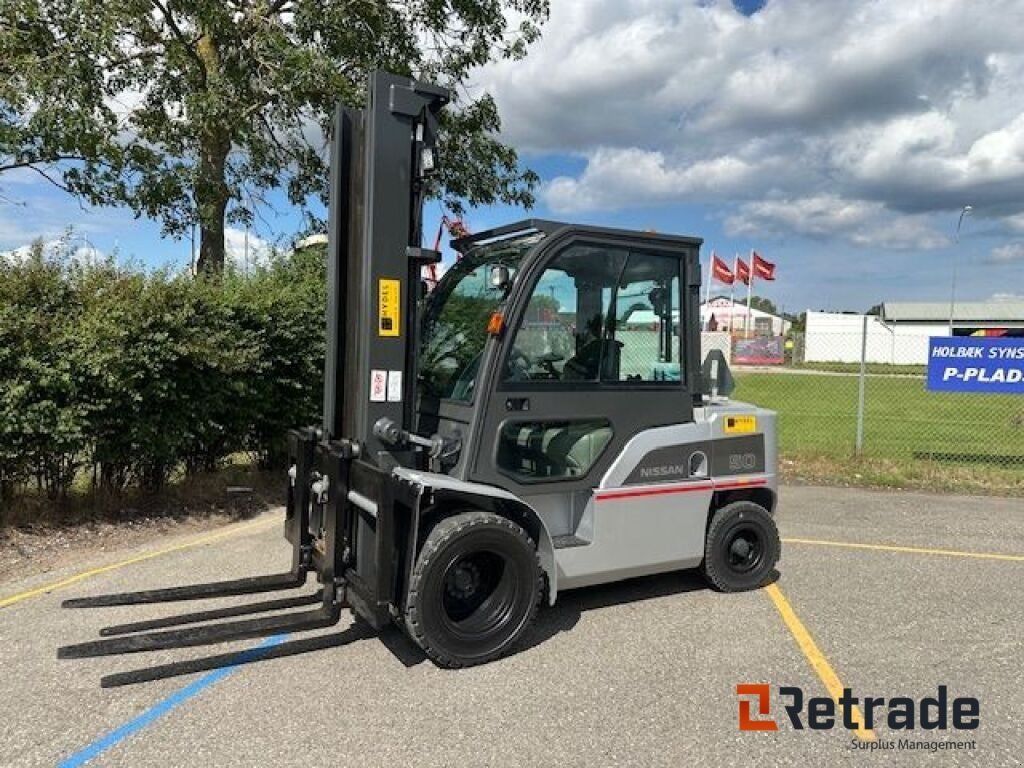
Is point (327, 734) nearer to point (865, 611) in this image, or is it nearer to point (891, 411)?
point (865, 611)

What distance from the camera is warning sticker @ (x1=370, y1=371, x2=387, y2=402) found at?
4.02 metres

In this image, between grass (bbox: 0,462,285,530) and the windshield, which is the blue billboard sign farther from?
grass (bbox: 0,462,285,530)

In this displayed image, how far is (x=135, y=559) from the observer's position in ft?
18.4

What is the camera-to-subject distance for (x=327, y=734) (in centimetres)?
318

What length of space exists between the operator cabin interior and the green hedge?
2779mm

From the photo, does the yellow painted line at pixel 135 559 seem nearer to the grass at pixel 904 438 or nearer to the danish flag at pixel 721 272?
the grass at pixel 904 438

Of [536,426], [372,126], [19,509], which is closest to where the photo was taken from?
[372,126]

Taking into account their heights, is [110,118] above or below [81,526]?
above

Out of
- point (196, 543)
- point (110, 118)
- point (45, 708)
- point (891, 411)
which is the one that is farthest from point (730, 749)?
point (891, 411)

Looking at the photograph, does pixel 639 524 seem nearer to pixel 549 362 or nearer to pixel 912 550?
pixel 549 362

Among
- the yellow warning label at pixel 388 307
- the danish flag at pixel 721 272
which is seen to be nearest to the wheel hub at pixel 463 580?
the yellow warning label at pixel 388 307

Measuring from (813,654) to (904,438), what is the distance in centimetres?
984

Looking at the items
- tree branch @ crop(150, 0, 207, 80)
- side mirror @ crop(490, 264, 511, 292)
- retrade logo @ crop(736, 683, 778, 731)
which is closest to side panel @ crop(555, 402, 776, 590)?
retrade logo @ crop(736, 683, 778, 731)

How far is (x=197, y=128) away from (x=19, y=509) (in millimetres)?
4392
